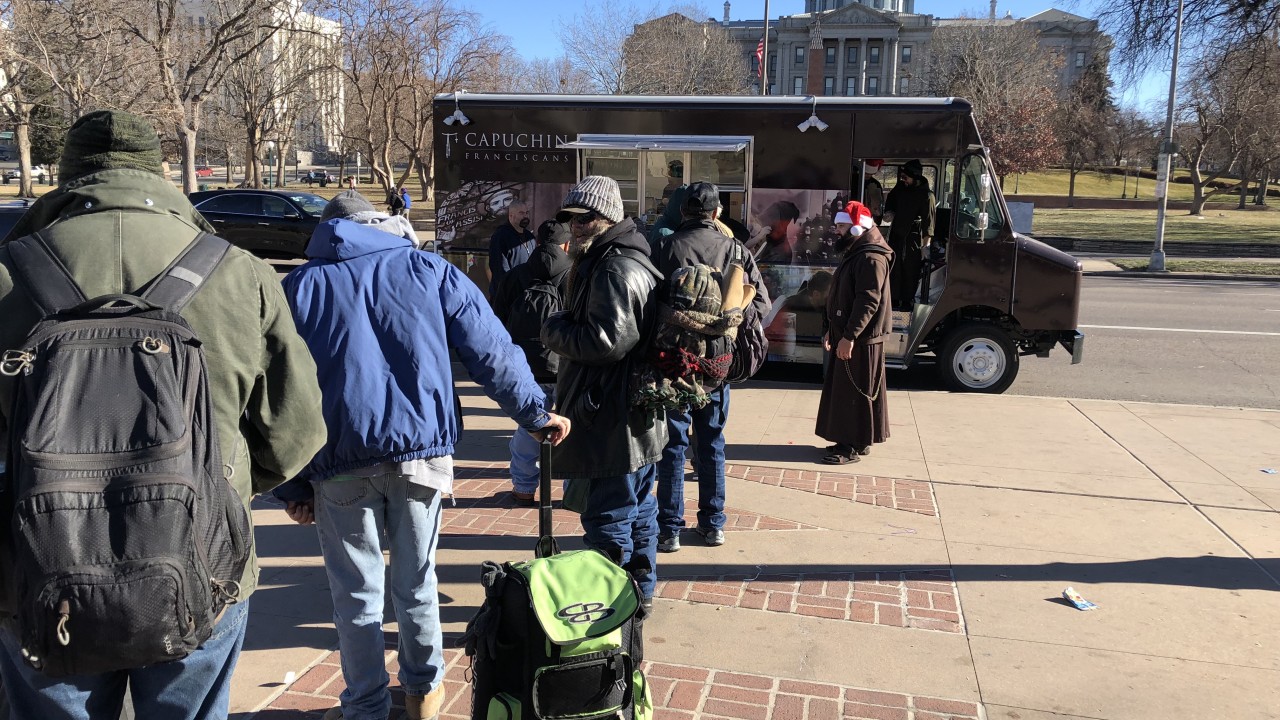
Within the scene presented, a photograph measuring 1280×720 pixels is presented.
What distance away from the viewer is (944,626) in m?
4.14

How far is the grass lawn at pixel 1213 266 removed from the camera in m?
22.9

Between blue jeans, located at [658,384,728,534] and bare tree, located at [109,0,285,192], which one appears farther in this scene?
bare tree, located at [109,0,285,192]

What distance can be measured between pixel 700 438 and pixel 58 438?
11.6ft

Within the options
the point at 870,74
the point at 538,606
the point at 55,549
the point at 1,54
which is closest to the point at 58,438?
the point at 55,549

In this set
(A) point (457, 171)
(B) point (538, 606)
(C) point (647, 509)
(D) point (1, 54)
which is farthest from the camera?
(D) point (1, 54)

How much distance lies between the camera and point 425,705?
3295mm

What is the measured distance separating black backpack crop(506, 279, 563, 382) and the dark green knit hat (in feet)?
11.5

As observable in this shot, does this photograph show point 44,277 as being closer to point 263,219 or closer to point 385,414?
point 385,414

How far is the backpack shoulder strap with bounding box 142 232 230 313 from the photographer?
2.01 metres

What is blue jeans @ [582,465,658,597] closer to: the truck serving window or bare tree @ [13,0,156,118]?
the truck serving window

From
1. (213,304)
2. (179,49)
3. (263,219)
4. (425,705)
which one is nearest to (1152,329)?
(425,705)

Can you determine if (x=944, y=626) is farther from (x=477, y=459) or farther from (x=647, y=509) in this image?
(x=477, y=459)

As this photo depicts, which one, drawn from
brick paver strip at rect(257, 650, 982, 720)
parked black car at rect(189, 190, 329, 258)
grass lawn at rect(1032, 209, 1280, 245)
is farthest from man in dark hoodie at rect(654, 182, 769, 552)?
grass lawn at rect(1032, 209, 1280, 245)

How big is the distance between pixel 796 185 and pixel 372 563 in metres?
6.91
